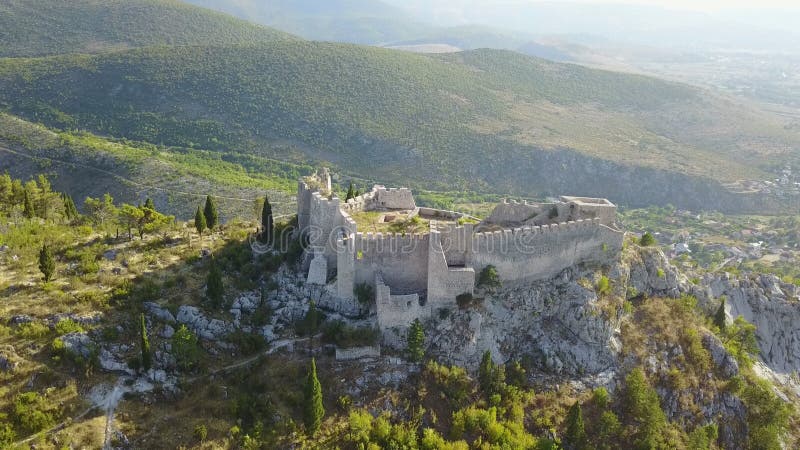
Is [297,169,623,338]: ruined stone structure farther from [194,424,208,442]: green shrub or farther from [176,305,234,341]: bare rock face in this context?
[194,424,208,442]: green shrub

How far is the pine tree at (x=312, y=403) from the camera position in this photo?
26.2 m

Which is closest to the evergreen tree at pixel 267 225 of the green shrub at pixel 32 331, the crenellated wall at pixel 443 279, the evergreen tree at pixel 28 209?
the crenellated wall at pixel 443 279

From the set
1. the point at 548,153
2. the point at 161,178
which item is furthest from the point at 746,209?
the point at 161,178

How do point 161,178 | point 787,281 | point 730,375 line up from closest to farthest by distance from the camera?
point 730,375, point 787,281, point 161,178

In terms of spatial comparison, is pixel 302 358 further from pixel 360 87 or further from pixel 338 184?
pixel 360 87

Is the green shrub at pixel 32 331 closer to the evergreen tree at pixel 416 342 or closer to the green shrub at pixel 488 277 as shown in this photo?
the evergreen tree at pixel 416 342

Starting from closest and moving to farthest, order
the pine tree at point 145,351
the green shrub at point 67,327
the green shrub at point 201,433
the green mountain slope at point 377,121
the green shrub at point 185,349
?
the green shrub at point 201,433
the pine tree at point 145,351
the green shrub at point 67,327
the green shrub at point 185,349
the green mountain slope at point 377,121

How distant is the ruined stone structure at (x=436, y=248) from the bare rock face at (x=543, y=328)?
984mm

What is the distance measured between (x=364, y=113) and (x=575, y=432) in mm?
87568

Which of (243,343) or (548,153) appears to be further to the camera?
(548,153)

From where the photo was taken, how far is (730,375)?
37156mm

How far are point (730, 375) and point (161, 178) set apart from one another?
63376 millimetres

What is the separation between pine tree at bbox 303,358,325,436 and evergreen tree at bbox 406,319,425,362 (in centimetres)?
577

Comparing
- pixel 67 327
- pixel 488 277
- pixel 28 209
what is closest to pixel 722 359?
pixel 488 277
